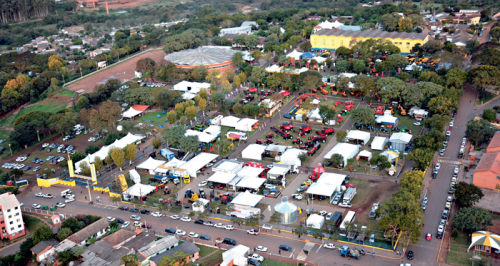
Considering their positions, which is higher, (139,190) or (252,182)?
(252,182)

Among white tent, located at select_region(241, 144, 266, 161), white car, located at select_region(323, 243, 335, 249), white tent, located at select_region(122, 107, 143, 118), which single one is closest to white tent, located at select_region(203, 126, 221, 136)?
white tent, located at select_region(241, 144, 266, 161)

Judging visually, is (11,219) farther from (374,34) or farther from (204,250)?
(374,34)

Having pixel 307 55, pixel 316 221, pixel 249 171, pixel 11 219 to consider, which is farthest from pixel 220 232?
pixel 307 55

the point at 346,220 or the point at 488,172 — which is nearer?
the point at 346,220

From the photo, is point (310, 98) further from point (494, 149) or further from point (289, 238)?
point (289, 238)

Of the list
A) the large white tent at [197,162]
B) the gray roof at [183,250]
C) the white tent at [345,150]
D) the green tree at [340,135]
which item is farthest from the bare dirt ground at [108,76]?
the gray roof at [183,250]

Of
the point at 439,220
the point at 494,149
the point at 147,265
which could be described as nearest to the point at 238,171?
the point at 147,265

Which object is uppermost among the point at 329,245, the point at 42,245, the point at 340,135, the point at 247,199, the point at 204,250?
the point at 340,135
